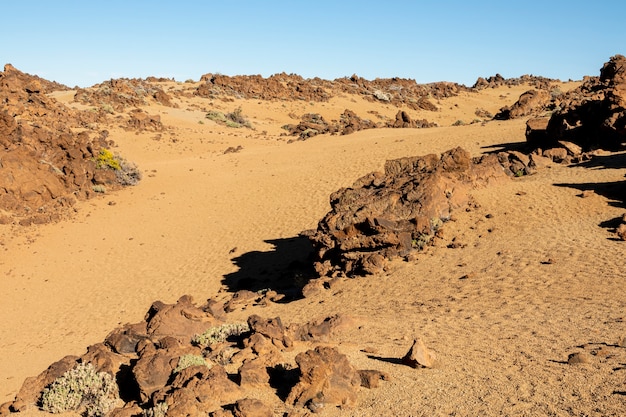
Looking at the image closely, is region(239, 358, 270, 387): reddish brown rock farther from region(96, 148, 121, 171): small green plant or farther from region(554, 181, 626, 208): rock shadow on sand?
region(96, 148, 121, 171): small green plant

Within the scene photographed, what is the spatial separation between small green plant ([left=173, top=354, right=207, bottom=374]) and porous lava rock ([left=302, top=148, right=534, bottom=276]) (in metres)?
6.06

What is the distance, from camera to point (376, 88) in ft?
216

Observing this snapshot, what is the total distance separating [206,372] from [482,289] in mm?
6535

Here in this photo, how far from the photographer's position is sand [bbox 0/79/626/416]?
6.82 meters

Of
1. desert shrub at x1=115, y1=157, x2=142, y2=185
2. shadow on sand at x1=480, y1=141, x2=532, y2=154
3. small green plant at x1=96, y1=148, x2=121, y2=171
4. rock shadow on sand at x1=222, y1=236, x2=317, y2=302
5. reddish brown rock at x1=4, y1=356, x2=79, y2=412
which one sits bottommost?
rock shadow on sand at x1=222, y1=236, x2=317, y2=302

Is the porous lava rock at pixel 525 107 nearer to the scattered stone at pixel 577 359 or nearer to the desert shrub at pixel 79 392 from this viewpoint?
the scattered stone at pixel 577 359

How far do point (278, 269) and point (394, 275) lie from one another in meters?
4.84

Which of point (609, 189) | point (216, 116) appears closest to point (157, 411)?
point (609, 189)

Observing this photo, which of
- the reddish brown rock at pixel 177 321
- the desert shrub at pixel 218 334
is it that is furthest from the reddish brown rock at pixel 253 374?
the reddish brown rock at pixel 177 321

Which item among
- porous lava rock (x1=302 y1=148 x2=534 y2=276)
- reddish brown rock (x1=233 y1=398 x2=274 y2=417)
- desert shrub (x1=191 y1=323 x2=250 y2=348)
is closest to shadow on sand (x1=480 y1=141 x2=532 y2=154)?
porous lava rock (x1=302 y1=148 x2=534 y2=276)

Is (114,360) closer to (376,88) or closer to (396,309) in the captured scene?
(396,309)

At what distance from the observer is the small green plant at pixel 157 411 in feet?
20.8

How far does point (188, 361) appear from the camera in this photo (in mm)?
7398

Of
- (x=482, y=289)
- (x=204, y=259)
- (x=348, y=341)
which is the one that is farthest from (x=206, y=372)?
(x=204, y=259)
